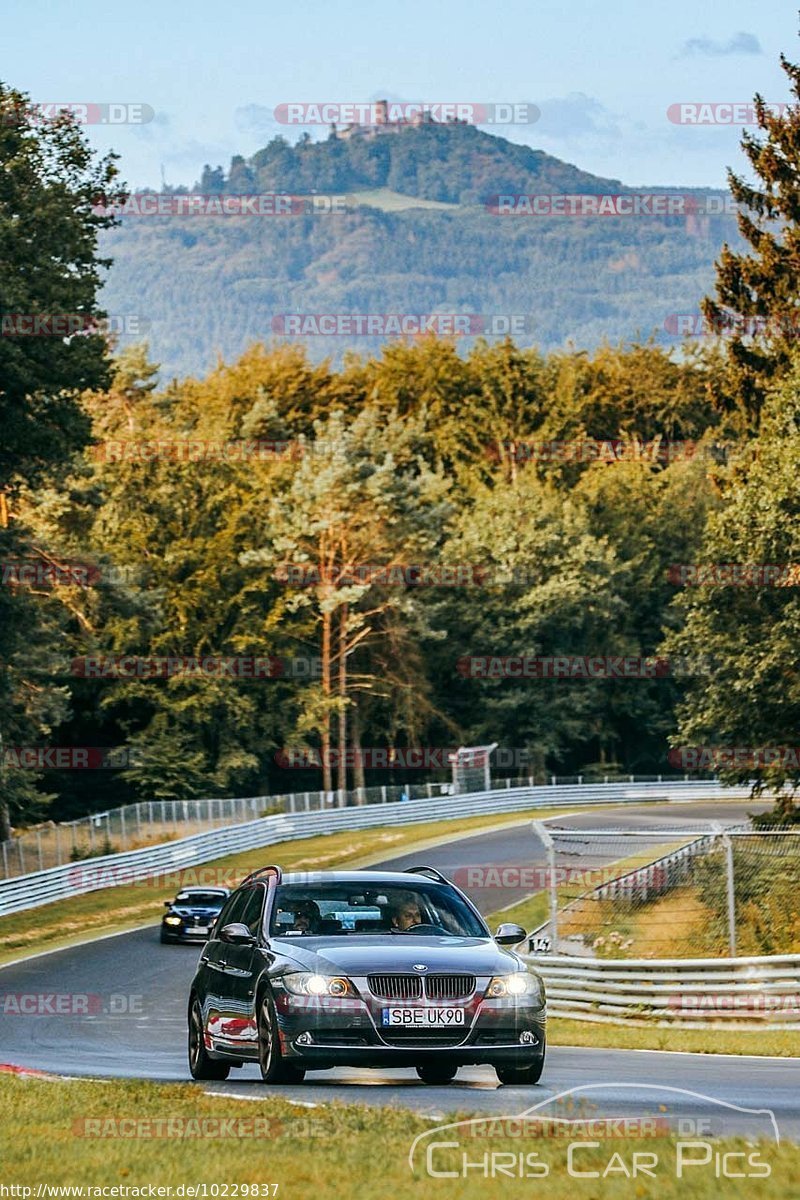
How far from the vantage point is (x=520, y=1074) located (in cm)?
1288

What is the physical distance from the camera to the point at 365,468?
79.9 metres

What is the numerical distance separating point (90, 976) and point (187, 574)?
4796cm

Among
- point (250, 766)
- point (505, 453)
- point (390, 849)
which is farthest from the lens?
point (505, 453)

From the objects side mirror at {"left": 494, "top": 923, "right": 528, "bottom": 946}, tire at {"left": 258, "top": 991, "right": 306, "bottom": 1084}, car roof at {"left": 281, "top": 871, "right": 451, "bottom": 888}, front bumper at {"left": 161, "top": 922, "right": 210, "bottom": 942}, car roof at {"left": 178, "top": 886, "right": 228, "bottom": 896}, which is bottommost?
front bumper at {"left": 161, "top": 922, "right": 210, "bottom": 942}

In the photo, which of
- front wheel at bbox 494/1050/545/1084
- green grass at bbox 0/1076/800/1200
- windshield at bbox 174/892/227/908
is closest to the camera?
green grass at bbox 0/1076/800/1200

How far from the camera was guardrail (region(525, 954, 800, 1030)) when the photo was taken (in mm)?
21078

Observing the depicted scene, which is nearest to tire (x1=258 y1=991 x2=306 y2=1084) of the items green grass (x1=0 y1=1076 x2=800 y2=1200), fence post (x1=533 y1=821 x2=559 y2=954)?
green grass (x1=0 y1=1076 x2=800 y2=1200)

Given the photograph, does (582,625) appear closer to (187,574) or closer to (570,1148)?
(187,574)

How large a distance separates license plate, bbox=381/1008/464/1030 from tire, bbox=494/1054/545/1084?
0.77 meters

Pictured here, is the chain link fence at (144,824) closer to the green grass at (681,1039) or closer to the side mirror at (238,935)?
the green grass at (681,1039)

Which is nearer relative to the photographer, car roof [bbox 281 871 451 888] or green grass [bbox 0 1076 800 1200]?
green grass [bbox 0 1076 800 1200]

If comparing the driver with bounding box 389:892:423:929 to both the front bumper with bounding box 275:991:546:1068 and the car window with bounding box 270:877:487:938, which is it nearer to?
the car window with bounding box 270:877:487:938

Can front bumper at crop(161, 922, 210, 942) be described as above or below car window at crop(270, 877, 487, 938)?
below

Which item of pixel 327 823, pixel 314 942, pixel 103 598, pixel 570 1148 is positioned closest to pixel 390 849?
pixel 327 823
